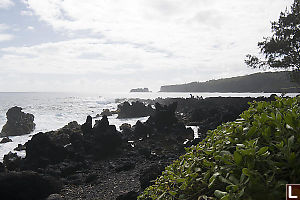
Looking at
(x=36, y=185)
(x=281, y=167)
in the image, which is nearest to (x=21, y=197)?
(x=36, y=185)

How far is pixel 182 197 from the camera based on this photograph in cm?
182

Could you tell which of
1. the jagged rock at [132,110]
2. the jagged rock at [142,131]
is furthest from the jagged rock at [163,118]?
the jagged rock at [132,110]

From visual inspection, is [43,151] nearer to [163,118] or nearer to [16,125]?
[163,118]

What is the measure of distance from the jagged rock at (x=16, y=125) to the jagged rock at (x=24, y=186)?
25.0 metres

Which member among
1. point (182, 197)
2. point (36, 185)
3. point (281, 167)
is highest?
point (281, 167)

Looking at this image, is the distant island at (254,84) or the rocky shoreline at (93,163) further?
the distant island at (254,84)

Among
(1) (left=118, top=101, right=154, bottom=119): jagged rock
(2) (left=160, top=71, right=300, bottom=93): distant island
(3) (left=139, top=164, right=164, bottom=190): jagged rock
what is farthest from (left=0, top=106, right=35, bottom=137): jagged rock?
(2) (left=160, top=71, right=300, bottom=93): distant island

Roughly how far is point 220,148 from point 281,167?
595 mm

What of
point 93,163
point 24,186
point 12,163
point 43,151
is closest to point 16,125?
point 12,163

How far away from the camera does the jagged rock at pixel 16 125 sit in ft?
99.1

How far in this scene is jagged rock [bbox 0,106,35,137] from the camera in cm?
3022

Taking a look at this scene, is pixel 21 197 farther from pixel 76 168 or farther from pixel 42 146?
pixel 42 146

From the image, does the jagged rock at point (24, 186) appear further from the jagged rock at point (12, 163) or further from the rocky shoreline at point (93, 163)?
the jagged rock at point (12, 163)

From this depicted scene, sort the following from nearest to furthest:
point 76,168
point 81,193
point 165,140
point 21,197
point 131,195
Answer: point 131,195 → point 21,197 → point 81,193 → point 76,168 → point 165,140
